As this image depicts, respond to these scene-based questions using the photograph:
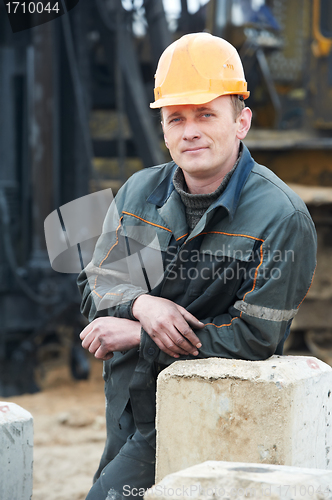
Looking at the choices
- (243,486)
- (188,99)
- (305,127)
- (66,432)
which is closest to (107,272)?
(188,99)

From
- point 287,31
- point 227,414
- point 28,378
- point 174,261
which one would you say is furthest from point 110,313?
point 287,31

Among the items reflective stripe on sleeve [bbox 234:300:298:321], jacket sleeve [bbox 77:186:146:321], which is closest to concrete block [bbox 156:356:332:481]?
reflective stripe on sleeve [bbox 234:300:298:321]

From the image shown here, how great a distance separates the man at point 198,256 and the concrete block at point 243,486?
454 mm

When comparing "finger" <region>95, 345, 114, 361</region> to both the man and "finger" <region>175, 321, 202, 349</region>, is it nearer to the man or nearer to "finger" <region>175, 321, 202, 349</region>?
the man

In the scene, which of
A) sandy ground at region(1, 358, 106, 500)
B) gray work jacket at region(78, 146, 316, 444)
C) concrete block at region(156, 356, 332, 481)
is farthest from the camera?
sandy ground at region(1, 358, 106, 500)

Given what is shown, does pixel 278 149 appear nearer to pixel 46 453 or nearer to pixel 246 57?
pixel 246 57

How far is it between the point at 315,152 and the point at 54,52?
8.04 feet

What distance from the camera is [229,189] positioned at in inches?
83.2

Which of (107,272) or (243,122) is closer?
(243,122)

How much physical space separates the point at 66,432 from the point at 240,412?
10.1 ft

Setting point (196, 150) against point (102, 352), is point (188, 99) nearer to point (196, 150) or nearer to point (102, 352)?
point (196, 150)

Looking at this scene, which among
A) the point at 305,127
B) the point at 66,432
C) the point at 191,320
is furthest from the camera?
Answer: the point at 305,127

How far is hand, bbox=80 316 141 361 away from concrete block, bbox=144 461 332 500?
21.2 inches

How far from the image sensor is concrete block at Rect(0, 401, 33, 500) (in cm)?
232
